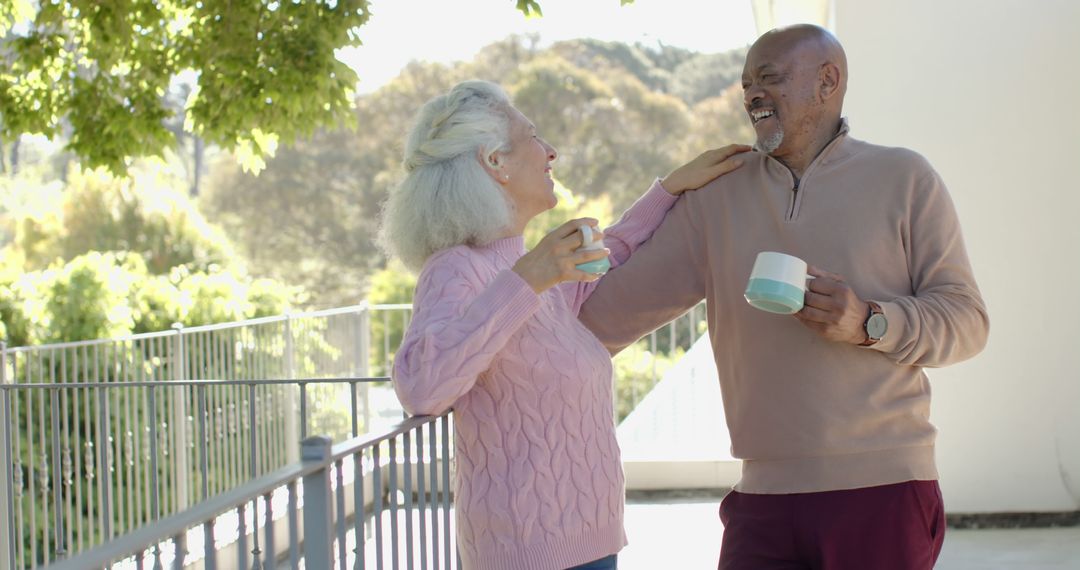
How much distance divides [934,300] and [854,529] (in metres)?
0.44

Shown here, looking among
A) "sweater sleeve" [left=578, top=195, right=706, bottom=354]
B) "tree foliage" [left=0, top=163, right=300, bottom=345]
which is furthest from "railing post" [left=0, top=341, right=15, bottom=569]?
"sweater sleeve" [left=578, top=195, right=706, bottom=354]

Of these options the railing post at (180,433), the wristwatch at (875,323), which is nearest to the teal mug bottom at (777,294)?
the wristwatch at (875,323)

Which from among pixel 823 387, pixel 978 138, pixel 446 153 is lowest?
pixel 823 387

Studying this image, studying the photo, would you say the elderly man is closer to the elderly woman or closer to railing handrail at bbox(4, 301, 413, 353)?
the elderly woman

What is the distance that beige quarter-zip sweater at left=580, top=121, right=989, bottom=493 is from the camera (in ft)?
7.22

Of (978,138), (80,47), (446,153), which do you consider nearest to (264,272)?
(80,47)

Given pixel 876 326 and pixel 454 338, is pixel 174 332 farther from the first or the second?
pixel 876 326

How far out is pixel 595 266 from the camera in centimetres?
209

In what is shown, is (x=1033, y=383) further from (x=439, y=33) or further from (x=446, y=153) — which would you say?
(x=439, y=33)

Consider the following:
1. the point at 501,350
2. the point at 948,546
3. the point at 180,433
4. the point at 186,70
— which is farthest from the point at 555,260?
the point at 186,70

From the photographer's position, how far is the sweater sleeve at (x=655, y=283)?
254 cm

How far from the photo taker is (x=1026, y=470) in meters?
5.34

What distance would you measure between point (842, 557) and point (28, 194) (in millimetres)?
28534

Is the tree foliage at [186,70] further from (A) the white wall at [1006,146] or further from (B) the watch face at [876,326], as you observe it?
(B) the watch face at [876,326]
